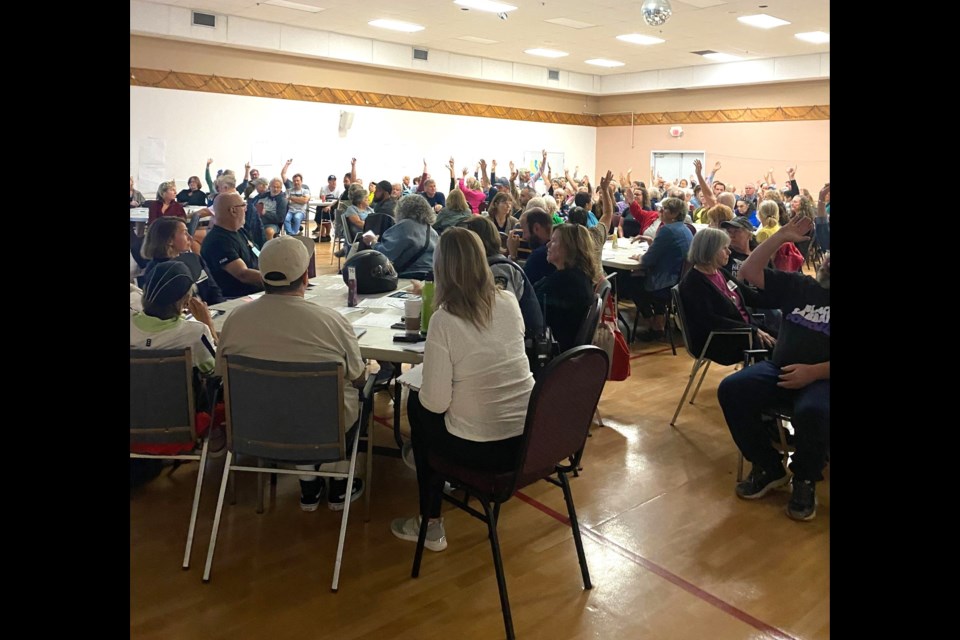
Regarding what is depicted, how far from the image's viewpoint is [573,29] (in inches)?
497

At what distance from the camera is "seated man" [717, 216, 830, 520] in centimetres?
324

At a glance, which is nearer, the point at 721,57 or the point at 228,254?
the point at 228,254

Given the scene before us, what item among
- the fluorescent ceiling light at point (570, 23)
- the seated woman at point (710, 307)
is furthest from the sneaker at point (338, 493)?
the fluorescent ceiling light at point (570, 23)

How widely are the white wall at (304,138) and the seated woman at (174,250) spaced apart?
6753mm

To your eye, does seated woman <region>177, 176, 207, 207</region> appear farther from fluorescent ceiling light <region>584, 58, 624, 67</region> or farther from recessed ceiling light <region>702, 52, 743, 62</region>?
recessed ceiling light <region>702, 52, 743, 62</region>

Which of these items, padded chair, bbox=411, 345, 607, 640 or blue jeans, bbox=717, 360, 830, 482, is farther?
blue jeans, bbox=717, 360, 830, 482

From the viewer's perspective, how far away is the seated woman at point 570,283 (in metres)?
4.09

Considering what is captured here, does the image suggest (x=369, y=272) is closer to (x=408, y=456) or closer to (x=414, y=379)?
(x=408, y=456)

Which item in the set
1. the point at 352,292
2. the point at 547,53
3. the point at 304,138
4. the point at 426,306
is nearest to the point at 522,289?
the point at 426,306

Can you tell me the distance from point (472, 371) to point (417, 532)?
Result: 2.83ft

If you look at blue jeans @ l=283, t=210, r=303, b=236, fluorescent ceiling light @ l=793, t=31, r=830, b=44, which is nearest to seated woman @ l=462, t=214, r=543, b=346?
blue jeans @ l=283, t=210, r=303, b=236

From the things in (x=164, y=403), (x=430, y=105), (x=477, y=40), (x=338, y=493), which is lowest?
(x=338, y=493)

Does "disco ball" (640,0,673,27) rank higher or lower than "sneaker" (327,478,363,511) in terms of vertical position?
higher

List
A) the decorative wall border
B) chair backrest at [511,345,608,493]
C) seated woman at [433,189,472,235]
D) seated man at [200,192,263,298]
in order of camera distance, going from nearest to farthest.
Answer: chair backrest at [511,345,608,493], seated man at [200,192,263,298], seated woman at [433,189,472,235], the decorative wall border
